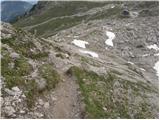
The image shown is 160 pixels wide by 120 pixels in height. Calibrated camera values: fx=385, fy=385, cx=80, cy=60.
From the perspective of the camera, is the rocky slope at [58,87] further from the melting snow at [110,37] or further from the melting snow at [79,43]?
the melting snow at [110,37]

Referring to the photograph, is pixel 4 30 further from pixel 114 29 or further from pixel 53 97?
pixel 114 29

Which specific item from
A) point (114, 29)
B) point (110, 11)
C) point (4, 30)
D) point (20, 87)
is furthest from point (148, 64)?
point (110, 11)

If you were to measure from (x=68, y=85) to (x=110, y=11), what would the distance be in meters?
131

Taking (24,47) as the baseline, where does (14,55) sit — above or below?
above

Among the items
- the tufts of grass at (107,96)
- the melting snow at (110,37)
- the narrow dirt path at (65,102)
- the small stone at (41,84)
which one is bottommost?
the melting snow at (110,37)

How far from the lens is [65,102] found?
33.3 meters

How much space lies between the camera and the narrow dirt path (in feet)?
104

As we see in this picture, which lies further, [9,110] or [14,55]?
[14,55]

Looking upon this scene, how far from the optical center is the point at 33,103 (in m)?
31.9

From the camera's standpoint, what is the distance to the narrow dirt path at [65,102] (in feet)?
104

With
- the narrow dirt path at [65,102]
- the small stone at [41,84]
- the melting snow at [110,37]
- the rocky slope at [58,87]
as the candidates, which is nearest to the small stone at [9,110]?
the rocky slope at [58,87]

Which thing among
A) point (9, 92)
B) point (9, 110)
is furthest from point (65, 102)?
point (9, 110)

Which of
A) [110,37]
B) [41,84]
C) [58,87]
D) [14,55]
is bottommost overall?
[110,37]

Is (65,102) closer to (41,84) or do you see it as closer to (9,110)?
(41,84)
